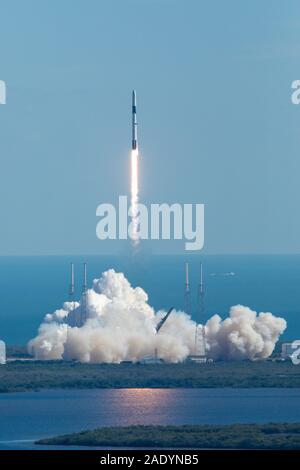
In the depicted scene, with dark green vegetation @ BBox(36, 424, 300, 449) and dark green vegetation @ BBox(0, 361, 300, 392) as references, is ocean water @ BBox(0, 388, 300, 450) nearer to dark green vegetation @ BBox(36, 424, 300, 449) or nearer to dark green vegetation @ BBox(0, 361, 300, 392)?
dark green vegetation @ BBox(0, 361, 300, 392)

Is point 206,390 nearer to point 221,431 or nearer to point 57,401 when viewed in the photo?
point 57,401

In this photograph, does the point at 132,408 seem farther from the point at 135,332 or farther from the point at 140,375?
the point at 135,332

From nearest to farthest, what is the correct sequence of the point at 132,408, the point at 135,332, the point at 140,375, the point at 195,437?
1. the point at 195,437
2. the point at 132,408
3. the point at 140,375
4. the point at 135,332

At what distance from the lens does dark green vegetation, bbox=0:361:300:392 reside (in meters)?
126

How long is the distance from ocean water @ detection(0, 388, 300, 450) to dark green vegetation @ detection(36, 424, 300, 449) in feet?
9.61

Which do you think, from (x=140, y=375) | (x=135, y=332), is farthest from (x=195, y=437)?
(x=135, y=332)

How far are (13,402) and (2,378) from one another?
6.25 meters

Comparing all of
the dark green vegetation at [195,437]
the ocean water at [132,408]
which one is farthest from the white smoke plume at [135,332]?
the dark green vegetation at [195,437]

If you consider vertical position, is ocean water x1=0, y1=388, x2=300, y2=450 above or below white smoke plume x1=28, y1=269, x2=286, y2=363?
below

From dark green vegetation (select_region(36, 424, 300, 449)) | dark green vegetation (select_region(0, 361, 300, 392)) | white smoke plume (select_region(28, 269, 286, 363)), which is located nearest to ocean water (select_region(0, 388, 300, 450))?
dark green vegetation (select_region(0, 361, 300, 392))

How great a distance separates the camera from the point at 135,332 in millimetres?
131250

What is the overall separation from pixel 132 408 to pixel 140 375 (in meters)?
8.83
